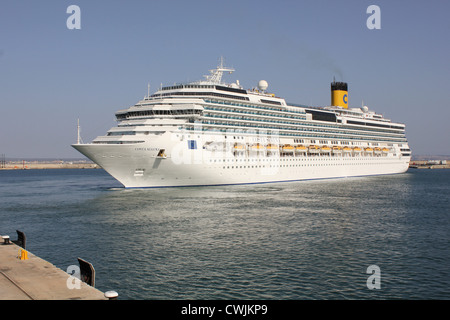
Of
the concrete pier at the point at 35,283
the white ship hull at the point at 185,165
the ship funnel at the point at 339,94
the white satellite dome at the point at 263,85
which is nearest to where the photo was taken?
the concrete pier at the point at 35,283

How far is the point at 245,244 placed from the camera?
24.5m

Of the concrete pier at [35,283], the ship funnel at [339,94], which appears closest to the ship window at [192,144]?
the concrete pier at [35,283]

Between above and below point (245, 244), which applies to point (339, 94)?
above

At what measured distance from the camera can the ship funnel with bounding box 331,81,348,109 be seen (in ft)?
321

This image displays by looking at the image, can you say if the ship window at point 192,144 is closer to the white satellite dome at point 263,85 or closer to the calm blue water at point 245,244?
the calm blue water at point 245,244

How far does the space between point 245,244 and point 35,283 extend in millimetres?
12892

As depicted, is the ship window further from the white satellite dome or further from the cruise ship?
the white satellite dome

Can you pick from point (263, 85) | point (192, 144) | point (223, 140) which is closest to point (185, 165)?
point (192, 144)

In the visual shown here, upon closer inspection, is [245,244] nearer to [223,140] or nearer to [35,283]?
[35,283]

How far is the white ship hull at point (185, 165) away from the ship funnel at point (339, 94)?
3112 centimetres

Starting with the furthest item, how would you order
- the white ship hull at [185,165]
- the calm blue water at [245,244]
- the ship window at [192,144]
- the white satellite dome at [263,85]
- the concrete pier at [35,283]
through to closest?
1. the white satellite dome at [263,85]
2. the ship window at [192,144]
3. the white ship hull at [185,165]
4. the calm blue water at [245,244]
5. the concrete pier at [35,283]

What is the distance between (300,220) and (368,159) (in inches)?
2588

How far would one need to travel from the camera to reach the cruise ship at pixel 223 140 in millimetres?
49594

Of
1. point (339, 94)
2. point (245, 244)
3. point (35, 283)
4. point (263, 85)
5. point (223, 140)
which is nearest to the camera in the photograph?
point (35, 283)
